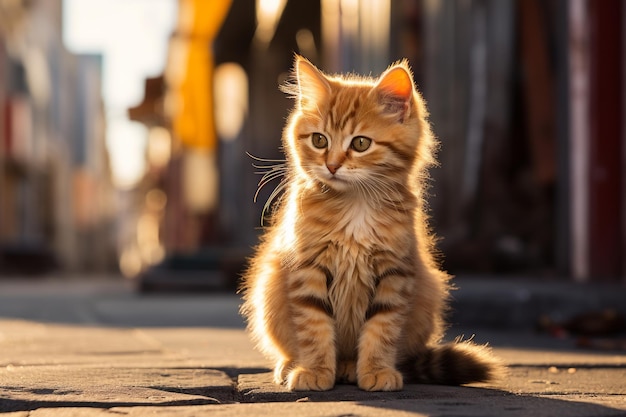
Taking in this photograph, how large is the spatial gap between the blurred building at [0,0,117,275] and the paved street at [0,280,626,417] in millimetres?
18467

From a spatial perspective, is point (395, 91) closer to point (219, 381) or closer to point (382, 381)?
point (382, 381)

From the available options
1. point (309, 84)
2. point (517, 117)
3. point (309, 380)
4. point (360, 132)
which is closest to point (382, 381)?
point (309, 380)

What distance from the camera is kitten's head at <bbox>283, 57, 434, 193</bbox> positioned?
9.02 feet

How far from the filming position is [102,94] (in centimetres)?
4106

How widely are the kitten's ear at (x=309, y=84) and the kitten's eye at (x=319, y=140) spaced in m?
0.14

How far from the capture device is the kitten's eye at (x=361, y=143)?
2764 mm

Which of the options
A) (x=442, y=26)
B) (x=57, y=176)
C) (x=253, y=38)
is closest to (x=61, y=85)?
(x=57, y=176)

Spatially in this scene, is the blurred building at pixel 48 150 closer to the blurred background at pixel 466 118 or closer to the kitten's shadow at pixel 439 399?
the blurred background at pixel 466 118

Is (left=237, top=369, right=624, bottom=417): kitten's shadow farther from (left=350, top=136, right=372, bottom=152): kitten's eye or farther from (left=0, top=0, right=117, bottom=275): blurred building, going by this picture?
(left=0, top=0, right=117, bottom=275): blurred building

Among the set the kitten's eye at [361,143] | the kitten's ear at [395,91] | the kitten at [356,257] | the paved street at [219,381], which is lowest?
the paved street at [219,381]

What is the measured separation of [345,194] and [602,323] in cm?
216

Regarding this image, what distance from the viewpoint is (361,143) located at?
9.09ft

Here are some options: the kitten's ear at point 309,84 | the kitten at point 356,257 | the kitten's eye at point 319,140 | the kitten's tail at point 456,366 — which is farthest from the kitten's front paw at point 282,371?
the kitten's ear at point 309,84

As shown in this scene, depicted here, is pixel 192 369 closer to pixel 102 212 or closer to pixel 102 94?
pixel 102 94
